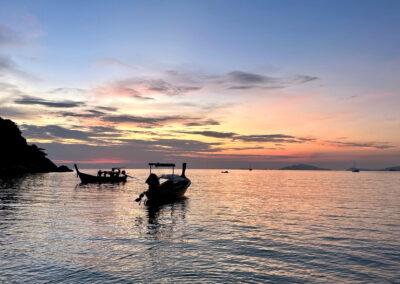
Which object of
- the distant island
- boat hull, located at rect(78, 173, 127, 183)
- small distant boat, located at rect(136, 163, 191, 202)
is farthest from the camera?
the distant island

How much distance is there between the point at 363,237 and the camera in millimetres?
22047

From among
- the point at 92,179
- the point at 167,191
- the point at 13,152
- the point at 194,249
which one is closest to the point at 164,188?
the point at 167,191

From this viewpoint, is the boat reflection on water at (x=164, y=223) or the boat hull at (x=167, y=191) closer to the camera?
the boat reflection on water at (x=164, y=223)

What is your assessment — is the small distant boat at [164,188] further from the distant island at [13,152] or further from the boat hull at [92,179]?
the distant island at [13,152]

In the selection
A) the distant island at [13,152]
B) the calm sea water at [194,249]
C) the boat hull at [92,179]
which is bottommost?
the boat hull at [92,179]

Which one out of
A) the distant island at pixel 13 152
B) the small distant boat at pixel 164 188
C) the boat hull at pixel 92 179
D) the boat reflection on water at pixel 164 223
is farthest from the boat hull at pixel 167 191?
the distant island at pixel 13 152

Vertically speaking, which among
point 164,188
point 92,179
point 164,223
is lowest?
point 92,179

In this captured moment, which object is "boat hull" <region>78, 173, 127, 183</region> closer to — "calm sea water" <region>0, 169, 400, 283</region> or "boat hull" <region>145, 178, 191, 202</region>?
"boat hull" <region>145, 178, 191, 202</region>

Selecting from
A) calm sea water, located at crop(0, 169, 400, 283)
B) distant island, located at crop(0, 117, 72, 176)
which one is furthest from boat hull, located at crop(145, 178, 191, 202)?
distant island, located at crop(0, 117, 72, 176)

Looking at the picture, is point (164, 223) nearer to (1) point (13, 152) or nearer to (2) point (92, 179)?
(2) point (92, 179)

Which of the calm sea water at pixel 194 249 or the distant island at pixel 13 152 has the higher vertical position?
the distant island at pixel 13 152

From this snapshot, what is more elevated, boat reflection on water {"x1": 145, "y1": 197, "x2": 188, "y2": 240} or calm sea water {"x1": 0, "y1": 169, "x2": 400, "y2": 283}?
calm sea water {"x1": 0, "y1": 169, "x2": 400, "y2": 283}

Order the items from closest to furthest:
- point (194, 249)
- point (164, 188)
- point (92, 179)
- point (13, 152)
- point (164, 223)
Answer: point (194, 249) → point (164, 223) → point (164, 188) → point (92, 179) → point (13, 152)

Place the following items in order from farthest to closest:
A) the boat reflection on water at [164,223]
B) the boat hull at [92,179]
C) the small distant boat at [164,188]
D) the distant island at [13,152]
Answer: the distant island at [13,152], the boat hull at [92,179], the small distant boat at [164,188], the boat reflection on water at [164,223]
